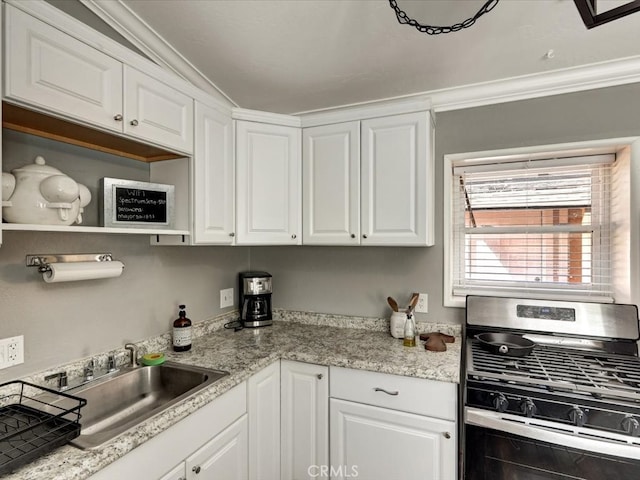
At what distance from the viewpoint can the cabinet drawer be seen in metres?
1.58

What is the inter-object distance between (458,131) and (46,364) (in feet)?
7.78

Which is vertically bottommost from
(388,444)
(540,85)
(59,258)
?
(388,444)

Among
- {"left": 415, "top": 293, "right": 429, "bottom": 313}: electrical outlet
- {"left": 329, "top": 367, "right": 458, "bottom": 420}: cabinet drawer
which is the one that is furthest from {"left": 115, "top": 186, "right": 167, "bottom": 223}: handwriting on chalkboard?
{"left": 415, "top": 293, "right": 429, "bottom": 313}: electrical outlet

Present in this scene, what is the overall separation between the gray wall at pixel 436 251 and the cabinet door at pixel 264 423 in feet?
2.46

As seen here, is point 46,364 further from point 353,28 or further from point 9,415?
point 353,28

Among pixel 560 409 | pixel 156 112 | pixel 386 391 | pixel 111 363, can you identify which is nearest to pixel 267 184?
pixel 156 112

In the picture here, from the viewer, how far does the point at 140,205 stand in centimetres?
157

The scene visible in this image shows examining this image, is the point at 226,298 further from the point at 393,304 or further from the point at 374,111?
the point at 374,111

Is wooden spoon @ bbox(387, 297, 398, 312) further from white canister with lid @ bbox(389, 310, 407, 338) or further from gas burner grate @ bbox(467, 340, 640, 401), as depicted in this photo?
gas burner grate @ bbox(467, 340, 640, 401)

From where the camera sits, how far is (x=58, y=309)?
1.41 meters

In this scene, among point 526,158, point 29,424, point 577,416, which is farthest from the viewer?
point 526,158

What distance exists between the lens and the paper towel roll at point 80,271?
1.28 metres

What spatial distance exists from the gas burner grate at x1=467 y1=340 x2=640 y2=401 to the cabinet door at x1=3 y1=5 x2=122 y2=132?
1856mm

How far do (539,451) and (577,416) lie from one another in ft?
0.65
